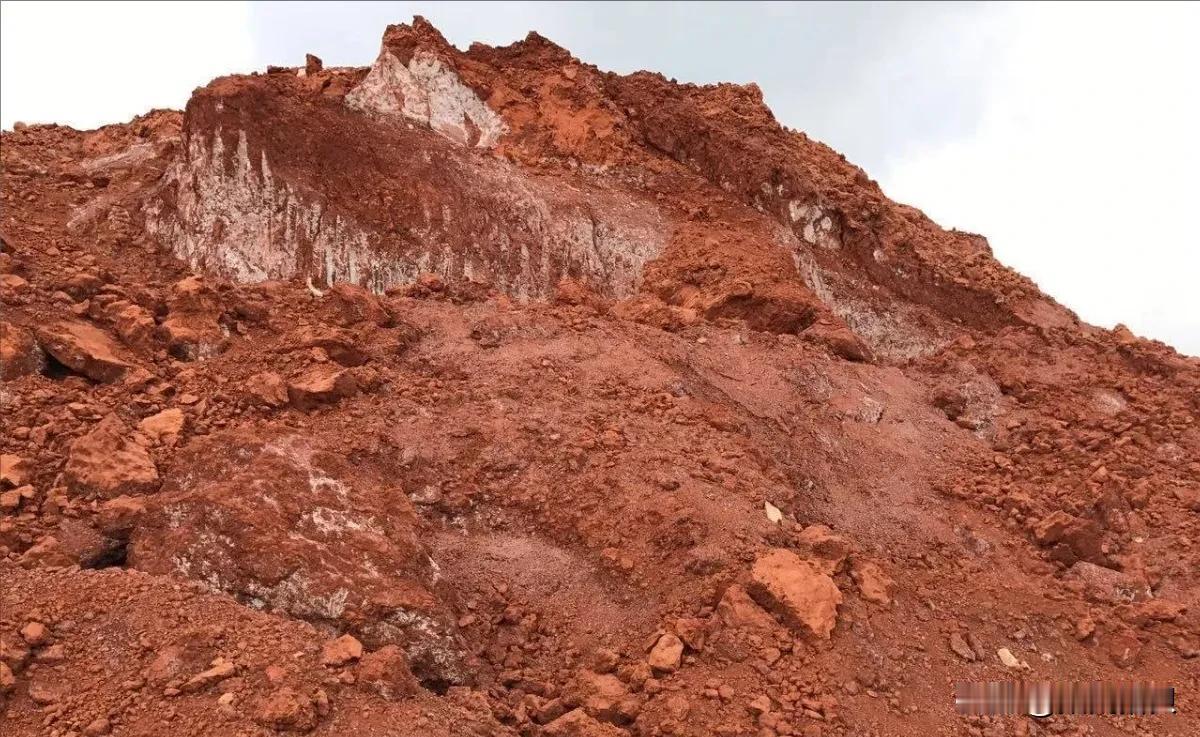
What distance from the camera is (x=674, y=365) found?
9.21 metres

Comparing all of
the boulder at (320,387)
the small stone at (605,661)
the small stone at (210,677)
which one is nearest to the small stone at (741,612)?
the small stone at (605,661)

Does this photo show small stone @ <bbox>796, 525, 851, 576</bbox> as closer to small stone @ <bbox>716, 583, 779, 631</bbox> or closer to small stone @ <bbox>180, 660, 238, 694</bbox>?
small stone @ <bbox>716, 583, 779, 631</bbox>

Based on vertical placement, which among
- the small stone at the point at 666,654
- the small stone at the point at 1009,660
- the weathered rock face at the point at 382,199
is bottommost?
the small stone at the point at 666,654

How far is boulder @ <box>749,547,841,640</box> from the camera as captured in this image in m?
6.14

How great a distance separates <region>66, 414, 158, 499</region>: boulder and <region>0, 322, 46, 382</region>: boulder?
1082 mm

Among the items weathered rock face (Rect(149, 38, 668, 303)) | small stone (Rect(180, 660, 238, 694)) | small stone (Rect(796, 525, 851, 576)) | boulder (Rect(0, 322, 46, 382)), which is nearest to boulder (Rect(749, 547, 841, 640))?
small stone (Rect(796, 525, 851, 576))

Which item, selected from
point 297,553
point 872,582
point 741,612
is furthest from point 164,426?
point 872,582

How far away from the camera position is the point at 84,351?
701cm

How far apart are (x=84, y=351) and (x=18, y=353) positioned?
46 cm

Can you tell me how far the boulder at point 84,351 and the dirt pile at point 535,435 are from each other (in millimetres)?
30

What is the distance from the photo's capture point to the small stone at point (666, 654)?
5.79m

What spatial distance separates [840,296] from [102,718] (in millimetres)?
11621

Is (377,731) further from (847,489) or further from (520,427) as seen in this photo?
(847,489)

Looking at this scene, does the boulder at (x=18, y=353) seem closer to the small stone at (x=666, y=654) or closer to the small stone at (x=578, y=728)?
the small stone at (x=578, y=728)
